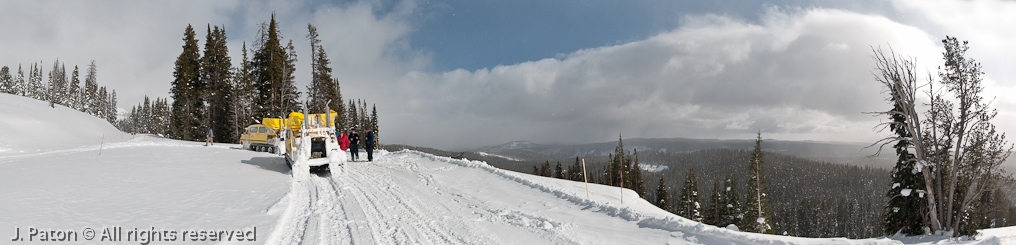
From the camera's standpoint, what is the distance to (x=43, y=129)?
36656 mm

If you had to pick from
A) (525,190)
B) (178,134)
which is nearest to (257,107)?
(178,134)

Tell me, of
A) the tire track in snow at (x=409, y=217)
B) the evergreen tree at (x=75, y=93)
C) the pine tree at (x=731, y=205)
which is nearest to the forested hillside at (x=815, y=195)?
the pine tree at (x=731, y=205)

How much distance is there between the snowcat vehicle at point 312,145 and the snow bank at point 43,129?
26454 mm

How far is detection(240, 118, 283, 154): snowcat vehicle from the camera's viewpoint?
25.6m

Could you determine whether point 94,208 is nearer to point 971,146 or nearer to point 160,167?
point 160,167

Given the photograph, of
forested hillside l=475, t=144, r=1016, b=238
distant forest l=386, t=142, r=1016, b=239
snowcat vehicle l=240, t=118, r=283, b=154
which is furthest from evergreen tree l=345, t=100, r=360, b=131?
snowcat vehicle l=240, t=118, r=283, b=154

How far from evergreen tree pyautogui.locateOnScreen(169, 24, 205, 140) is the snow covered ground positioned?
3079 cm

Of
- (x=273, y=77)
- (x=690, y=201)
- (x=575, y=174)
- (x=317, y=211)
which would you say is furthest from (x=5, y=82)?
(x=690, y=201)

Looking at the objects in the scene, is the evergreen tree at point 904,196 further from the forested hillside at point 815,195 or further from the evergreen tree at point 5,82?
the evergreen tree at point 5,82

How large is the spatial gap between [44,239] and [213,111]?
4296 centimetres

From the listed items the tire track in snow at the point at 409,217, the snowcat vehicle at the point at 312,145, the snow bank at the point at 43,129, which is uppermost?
the snow bank at the point at 43,129

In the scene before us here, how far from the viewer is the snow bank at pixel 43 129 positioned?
30.7 meters

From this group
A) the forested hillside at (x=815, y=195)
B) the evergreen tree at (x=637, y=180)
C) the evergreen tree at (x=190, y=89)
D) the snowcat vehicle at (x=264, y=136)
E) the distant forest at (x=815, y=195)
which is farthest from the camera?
the forested hillside at (x=815, y=195)

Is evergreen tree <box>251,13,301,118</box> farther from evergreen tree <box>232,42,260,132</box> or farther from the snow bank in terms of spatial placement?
the snow bank
